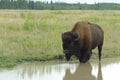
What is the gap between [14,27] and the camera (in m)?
19.8

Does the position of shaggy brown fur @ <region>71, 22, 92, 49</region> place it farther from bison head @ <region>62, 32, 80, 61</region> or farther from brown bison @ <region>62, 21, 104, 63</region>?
bison head @ <region>62, 32, 80, 61</region>

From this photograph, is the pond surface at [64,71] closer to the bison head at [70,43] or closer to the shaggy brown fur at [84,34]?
the bison head at [70,43]

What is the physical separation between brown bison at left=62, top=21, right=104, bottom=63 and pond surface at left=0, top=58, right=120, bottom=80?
375 mm

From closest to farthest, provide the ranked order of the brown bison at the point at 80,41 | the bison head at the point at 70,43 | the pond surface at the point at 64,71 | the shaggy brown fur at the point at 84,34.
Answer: the pond surface at the point at 64,71, the bison head at the point at 70,43, the brown bison at the point at 80,41, the shaggy brown fur at the point at 84,34

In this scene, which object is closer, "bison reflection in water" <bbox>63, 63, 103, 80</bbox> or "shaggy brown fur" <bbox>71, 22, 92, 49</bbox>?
"bison reflection in water" <bbox>63, 63, 103, 80</bbox>

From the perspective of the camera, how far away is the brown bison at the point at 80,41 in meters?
11.2

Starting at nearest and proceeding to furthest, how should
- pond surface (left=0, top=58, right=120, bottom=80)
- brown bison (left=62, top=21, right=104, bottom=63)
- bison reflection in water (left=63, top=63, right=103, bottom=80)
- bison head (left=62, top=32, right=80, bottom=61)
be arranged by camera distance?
pond surface (left=0, top=58, right=120, bottom=80), bison reflection in water (left=63, top=63, right=103, bottom=80), bison head (left=62, top=32, right=80, bottom=61), brown bison (left=62, top=21, right=104, bottom=63)

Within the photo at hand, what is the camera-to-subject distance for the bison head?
11.1 m

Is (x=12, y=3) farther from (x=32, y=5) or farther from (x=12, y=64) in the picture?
(x=12, y=64)

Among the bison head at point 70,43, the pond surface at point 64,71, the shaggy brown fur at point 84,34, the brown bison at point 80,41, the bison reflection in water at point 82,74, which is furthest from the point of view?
the shaggy brown fur at point 84,34

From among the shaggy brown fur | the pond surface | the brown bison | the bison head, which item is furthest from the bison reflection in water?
the shaggy brown fur

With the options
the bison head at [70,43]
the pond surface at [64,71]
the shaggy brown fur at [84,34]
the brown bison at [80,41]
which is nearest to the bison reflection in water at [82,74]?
the pond surface at [64,71]

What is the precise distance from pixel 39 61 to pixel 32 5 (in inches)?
3216

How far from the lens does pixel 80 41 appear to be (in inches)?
463
